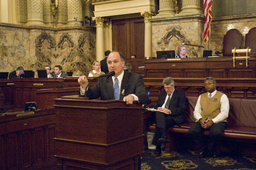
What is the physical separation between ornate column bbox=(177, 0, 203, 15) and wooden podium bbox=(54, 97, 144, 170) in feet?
28.5

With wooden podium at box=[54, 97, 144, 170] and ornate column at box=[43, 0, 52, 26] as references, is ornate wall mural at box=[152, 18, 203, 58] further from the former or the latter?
Result: wooden podium at box=[54, 97, 144, 170]

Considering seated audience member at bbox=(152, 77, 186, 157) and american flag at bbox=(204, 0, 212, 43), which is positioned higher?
american flag at bbox=(204, 0, 212, 43)

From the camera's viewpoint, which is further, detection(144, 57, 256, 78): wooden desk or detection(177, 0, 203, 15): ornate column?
detection(177, 0, 203, 15): ornate column

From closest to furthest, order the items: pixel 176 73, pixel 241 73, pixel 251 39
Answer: pixel 241 73
pixel 176 73
pixel 251 39

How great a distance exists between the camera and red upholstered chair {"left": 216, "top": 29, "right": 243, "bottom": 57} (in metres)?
10.5

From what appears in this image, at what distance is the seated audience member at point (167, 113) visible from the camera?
4.93m

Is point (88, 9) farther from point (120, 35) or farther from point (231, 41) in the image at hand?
point (231, 41)

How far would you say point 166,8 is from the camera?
1141 centimetres

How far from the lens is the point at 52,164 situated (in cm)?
429

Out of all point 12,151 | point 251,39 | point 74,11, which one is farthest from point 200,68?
point 74,11

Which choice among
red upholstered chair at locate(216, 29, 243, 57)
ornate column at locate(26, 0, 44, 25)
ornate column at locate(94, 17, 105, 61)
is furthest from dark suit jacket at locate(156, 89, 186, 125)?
ornate column at locate(26, 0, 44, 25)

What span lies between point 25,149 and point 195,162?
7.61ft

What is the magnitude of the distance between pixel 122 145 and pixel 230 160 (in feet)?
8.38

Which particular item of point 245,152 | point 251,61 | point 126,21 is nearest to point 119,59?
point 245,152
